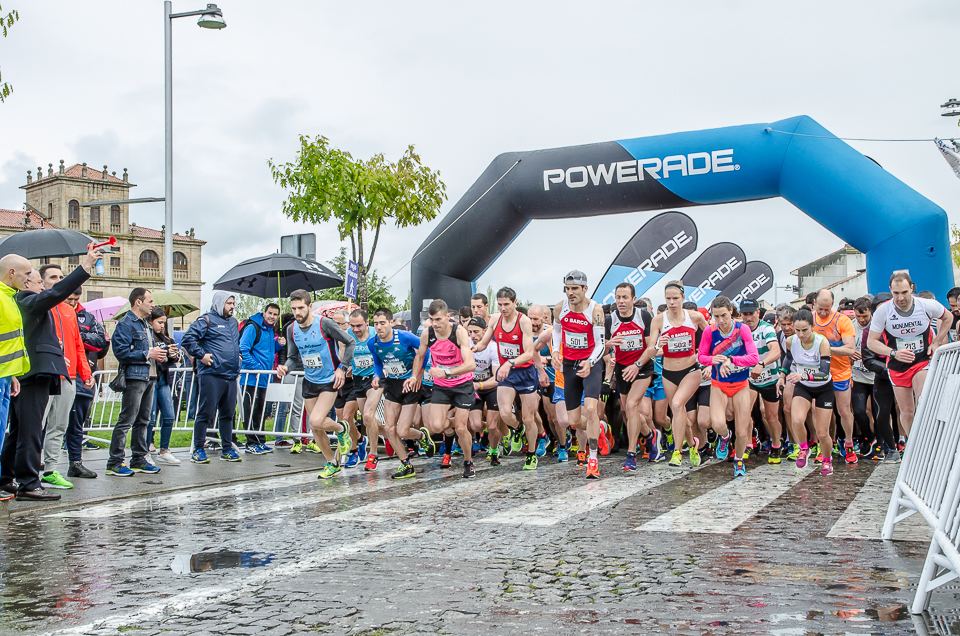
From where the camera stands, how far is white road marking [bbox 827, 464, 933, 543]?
572cm

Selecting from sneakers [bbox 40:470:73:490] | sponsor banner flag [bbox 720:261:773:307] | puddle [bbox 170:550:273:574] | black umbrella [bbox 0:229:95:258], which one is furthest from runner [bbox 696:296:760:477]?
sponsor banner flag [bbox 720:261:773:307]

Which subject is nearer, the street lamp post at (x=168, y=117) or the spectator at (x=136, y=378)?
the spectator at (x=136, y=378)

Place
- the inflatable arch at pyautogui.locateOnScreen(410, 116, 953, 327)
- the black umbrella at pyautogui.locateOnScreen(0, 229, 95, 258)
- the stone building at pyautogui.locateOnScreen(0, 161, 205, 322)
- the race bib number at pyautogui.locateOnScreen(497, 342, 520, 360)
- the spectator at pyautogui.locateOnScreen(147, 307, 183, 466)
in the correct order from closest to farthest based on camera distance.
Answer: the black umbrella at pyautogui.locateOnScreen(0, 229, 95, 258), the race bib number at pyautogui.locateOnScreen(497, 342, 520, 360), the spectator at pyautogui.locateOnScreen(147, 307, 183, 466), the inflatable arch at pyautogui.locateOnScreen(410, 116, 953, 327), the stone building at pyautogui.locateOnScreen(0, 161, 205, 322)

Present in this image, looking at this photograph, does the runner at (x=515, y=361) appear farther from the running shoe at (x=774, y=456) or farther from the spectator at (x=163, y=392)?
the spectator at (x=163, y=392)

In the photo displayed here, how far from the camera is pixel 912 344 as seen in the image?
9.54 meters

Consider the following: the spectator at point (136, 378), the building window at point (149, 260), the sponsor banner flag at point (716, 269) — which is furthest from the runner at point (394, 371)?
the building window at point (149, 260)

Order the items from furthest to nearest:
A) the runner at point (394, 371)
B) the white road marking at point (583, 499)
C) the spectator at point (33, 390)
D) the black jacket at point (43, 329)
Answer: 1. the runner at point (394, 371)
2. the spectator at point (33, 390)
3. the black jacket at point (43, 329)
4. the white road marking at point (583, 499)

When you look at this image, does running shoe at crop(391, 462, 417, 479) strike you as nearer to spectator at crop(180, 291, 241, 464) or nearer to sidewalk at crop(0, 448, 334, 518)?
sidewalk at crop(0, 448, 334, 518)

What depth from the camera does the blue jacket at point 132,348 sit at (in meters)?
9.57

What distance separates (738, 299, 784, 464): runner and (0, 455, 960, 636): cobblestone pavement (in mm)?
2601

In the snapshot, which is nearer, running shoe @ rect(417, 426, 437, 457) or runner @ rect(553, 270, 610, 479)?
runner @ rect(553, 270, 610, 479)

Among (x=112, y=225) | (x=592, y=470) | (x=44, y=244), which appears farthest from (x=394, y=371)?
(x=112, y=225)

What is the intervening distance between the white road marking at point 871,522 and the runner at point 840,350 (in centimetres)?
232

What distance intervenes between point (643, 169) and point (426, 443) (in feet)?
20.2
